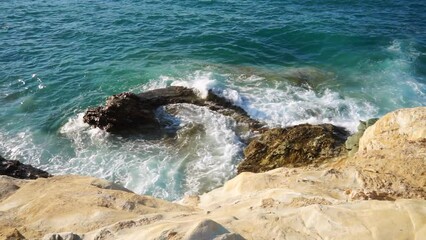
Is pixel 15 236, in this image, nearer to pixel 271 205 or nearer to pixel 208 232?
pixel 208 232

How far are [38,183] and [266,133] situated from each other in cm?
904

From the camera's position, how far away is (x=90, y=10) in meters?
31.2

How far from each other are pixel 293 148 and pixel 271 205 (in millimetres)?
7220

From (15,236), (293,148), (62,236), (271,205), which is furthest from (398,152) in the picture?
(15,236)

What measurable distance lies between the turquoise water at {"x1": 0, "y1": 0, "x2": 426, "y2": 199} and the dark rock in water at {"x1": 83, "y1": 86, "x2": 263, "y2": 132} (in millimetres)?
523

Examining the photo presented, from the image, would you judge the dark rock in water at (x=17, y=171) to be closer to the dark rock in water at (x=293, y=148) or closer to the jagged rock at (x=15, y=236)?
the jagged rock at (x=15, y=236)

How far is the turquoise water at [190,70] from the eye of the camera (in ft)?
53.6

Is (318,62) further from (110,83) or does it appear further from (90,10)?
(90,10)

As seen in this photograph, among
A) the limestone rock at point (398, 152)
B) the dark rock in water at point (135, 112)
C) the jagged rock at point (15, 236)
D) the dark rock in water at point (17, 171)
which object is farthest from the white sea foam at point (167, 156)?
the jagged rock at point (15, 236)

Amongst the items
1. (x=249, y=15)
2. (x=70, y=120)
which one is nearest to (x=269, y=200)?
(x=70, y=120)

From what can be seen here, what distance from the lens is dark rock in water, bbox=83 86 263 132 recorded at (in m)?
17.5

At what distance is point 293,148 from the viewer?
14180 millimetres

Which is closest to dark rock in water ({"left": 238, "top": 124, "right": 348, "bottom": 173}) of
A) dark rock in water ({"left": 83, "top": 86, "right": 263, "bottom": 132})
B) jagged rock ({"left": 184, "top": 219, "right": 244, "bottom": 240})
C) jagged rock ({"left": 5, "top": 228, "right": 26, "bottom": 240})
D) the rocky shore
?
dark rock in water ({"left": 83, "top": 86, "right": 263, "bottom": 132})

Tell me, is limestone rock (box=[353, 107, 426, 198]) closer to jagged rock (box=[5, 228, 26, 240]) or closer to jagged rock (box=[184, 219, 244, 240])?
jagged rock (box=[184, 219, 244, 240])
